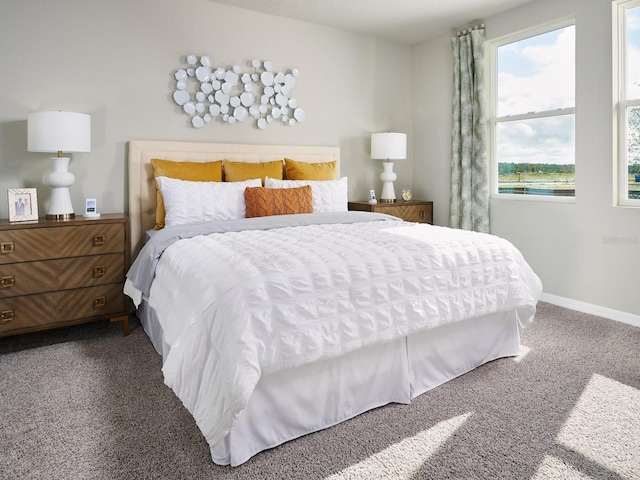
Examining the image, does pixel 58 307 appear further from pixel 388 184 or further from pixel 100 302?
pixel 388 184

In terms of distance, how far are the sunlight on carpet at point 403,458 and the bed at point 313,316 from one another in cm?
27

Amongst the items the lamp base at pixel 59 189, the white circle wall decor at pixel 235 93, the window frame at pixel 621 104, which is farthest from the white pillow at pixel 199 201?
the window frame at pixel 621 104

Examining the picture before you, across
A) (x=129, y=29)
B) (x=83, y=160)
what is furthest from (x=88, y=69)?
(x=83, y=160)

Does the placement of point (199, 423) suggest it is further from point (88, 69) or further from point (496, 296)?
point (88, 69)

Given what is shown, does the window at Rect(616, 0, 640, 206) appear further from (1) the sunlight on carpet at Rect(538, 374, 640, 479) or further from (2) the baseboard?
(1) the sunlight on carpet at Rect(538, 374, 640, 479)

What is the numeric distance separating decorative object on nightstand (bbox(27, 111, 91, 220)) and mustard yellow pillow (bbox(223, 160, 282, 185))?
3.52 feet

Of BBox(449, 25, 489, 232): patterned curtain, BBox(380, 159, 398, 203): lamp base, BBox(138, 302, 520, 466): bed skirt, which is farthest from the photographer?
BBox(380, 159, 398, 203): lamp base

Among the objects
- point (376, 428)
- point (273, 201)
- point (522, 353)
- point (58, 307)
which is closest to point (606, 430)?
point (522, 353)

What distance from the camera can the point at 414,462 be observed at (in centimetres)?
171

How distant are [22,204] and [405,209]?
3.30 metres

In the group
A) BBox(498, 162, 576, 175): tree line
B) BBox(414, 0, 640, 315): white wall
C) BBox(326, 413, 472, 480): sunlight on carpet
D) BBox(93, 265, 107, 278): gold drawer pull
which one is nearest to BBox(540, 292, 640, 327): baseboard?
BBox(414, 0, 640, 315): white wall

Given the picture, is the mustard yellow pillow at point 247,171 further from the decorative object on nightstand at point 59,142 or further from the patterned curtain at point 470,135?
the patterned curtain at point 470,135

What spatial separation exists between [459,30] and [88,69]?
3452 millimetres

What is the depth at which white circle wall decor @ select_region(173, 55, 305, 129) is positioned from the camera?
3762 mm
